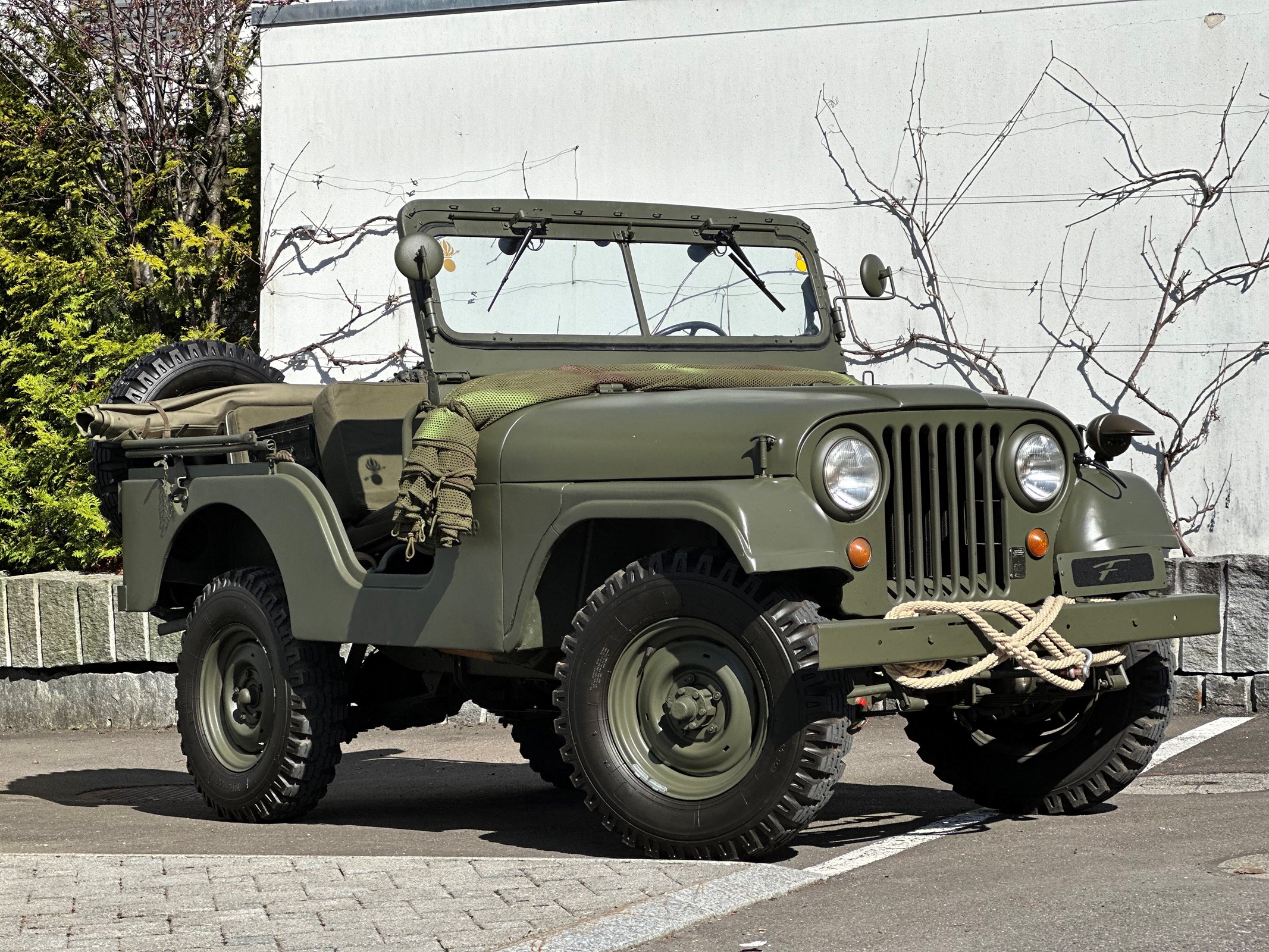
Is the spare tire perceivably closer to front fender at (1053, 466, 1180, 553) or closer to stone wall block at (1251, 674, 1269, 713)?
front fender at (1053, 466, 1180, 553)

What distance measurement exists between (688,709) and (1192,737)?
170 inches

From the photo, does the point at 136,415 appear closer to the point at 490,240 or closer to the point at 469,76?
the point at 490,240

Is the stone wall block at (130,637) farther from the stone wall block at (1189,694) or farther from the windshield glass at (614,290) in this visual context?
the stone wall block at (1189,694)

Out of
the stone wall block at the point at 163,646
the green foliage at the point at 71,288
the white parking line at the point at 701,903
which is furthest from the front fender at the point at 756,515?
the green foliage at the point at 71,288

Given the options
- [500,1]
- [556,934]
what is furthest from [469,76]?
[556,934]

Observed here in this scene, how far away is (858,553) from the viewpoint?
5355 millimetres

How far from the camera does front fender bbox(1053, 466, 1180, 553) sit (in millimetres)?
5848

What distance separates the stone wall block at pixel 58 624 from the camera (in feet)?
36.8

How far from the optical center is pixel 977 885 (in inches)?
194

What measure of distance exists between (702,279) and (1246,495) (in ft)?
16.1

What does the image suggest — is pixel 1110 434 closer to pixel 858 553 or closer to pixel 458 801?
pixel 858 553

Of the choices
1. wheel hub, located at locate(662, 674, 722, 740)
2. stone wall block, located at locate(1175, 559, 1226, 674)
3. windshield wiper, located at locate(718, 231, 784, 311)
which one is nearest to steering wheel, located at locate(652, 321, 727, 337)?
windshield wiper, located at locate(718, 231, 784, 311)

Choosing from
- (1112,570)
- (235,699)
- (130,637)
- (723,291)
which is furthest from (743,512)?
(130,637)

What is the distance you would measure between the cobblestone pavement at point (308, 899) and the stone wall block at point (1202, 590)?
5442 mm
